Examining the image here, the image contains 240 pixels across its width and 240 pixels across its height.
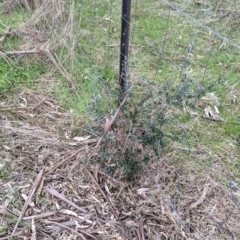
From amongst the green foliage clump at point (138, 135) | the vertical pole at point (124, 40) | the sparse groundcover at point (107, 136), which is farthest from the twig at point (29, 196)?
the vertical pole at point (124, 40)

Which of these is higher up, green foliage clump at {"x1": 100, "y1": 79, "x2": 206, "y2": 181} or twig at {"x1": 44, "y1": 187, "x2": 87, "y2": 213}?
green foliage clump at {"x1": 100, "y1": 79, "x2": 206, "y2": 181}

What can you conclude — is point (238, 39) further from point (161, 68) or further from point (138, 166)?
point (138, 166)

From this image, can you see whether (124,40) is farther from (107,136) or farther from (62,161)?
(62,161)

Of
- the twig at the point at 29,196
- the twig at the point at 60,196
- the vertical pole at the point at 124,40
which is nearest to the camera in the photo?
the twig at the point at 29,196

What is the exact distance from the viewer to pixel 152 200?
1887mm

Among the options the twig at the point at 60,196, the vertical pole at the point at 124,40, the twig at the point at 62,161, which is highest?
the vertical pole at the point at 124,40

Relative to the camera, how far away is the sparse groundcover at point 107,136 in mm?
Result: 1799

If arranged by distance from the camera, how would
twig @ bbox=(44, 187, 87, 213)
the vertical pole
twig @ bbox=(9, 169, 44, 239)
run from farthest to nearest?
the vertical pole
twig @ bbox=(44, 187, 87, 213)
twig @ bbox=(9, 169, 44, 239)

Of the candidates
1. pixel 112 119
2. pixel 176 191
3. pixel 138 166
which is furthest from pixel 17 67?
pixel 176 191

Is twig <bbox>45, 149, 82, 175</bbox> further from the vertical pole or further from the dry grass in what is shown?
the vertical pole

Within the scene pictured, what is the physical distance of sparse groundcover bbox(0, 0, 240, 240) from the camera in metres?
1.80

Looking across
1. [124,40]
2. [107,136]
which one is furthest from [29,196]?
[124,40]

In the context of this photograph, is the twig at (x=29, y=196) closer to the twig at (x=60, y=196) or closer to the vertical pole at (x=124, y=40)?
the twig at (x=60, y=196)

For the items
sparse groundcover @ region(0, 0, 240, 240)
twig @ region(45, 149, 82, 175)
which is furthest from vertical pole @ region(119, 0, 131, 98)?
twig @ region(45, 149, 82, 175)
